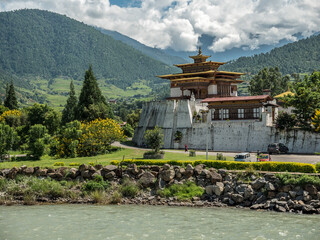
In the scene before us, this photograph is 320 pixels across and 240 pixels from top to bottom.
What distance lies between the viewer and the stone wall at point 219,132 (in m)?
47.5

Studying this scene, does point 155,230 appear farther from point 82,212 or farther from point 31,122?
point 31,122

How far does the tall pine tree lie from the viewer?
66.4 meters

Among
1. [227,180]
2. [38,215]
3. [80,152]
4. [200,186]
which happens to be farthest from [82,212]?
[80,152]

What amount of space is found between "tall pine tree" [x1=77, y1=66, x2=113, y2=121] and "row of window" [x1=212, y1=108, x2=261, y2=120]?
73.9 ft

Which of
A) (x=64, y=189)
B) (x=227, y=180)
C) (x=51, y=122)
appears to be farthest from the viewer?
(x=51, y=122)

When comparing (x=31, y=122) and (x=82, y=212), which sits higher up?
(x=31, y=122)

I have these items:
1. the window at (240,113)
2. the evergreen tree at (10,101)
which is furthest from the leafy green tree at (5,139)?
the evergreen tree at (10,101)

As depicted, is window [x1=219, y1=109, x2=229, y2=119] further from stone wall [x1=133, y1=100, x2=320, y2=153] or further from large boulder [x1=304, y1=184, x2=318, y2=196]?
large boulder [x1=304, y1=184, x2=318, y2=196]

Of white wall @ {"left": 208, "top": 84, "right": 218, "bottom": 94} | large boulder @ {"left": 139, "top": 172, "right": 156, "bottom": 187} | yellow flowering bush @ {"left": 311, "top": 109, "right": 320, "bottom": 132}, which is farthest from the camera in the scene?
white wall @ {"left": 208, "top": 84, "right": 218, "bottom": 94}

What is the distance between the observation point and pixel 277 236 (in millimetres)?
22109

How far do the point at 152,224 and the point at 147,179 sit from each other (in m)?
9.11

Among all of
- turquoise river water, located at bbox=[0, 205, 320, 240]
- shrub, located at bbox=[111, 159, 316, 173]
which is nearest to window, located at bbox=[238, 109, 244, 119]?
shrub, located at bbox=[111, 159, 316, 173]

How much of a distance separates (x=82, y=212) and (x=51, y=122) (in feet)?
156

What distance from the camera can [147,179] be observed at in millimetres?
34000
